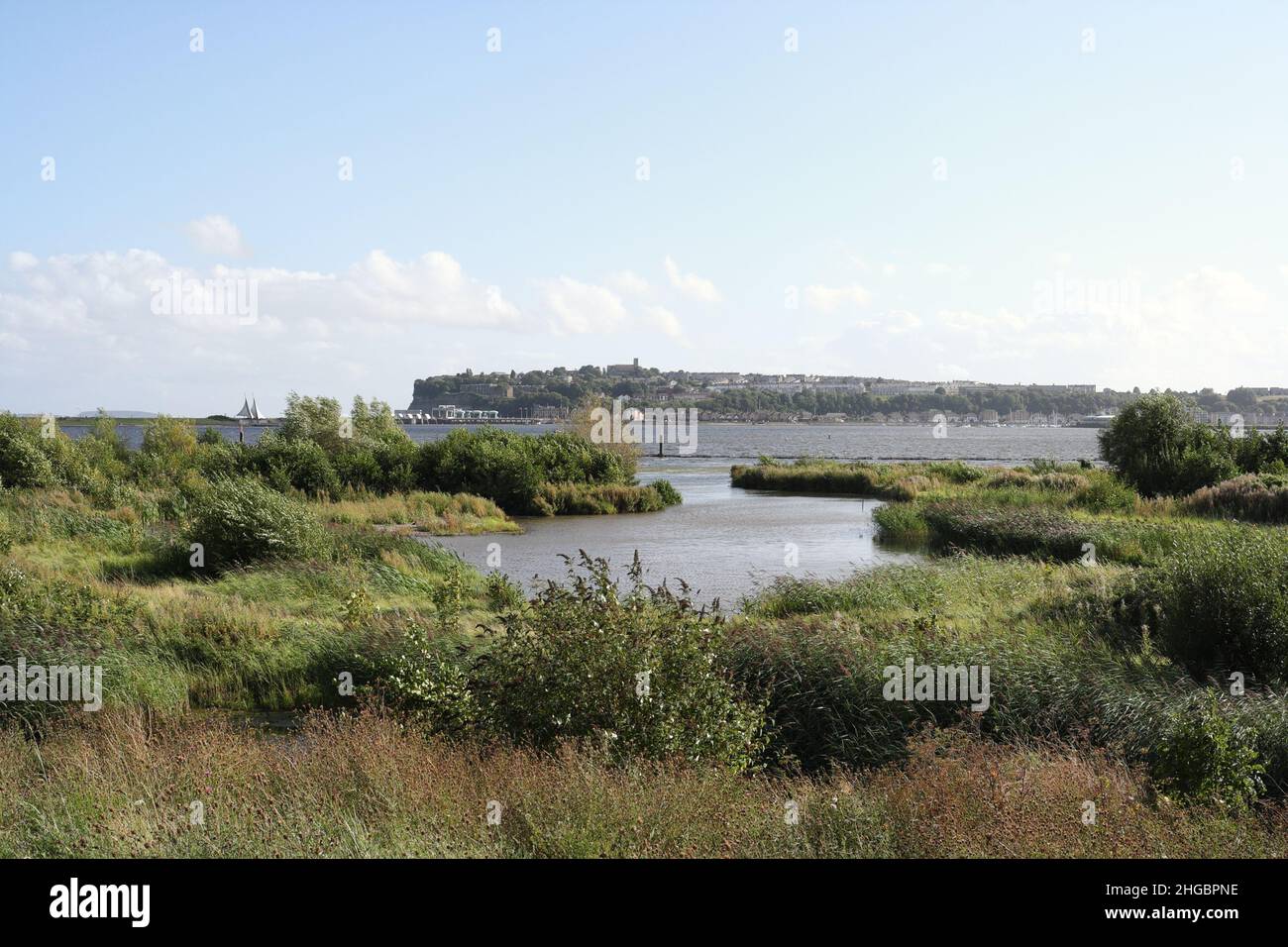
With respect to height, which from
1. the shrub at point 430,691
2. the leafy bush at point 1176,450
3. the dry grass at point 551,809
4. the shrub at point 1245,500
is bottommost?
the shrub at point 430,691

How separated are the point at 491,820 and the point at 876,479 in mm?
46788

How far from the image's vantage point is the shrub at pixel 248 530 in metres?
21.0

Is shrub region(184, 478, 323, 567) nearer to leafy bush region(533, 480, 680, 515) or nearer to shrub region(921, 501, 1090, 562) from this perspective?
shrub region(921, 501, 1090, 562)

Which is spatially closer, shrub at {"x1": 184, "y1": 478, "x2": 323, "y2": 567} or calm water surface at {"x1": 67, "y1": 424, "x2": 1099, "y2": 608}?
shrub at {"x1": 184, "y1": 478, "x2": 323, "y2": 567}

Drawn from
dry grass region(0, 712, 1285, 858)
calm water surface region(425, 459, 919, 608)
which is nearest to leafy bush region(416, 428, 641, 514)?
calm water surface region(425, 459, 919, 608)

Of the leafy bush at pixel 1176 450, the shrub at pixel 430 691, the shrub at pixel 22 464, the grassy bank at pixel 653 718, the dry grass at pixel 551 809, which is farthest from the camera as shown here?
the leafy bush at pixel 1176 450

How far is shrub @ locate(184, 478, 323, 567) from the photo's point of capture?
21.0 metres

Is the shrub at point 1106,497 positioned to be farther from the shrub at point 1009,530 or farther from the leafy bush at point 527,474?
the leafy bush at point 527,474

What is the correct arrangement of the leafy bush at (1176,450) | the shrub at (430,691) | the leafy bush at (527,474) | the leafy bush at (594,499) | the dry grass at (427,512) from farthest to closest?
the leafy bush at (527,474), the leafy bush at (594,499), the leafy bush at (1176,450), the dry grass at (427,512), the shrub at (430,691)

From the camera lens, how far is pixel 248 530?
21.0m

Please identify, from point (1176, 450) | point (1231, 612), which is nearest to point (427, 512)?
point (1176, 450)

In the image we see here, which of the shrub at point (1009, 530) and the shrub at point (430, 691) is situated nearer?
the shrub at point (430, 691)

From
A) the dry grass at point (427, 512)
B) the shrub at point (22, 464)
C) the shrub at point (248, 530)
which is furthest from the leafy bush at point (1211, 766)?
the shrub at point (22, 464)
